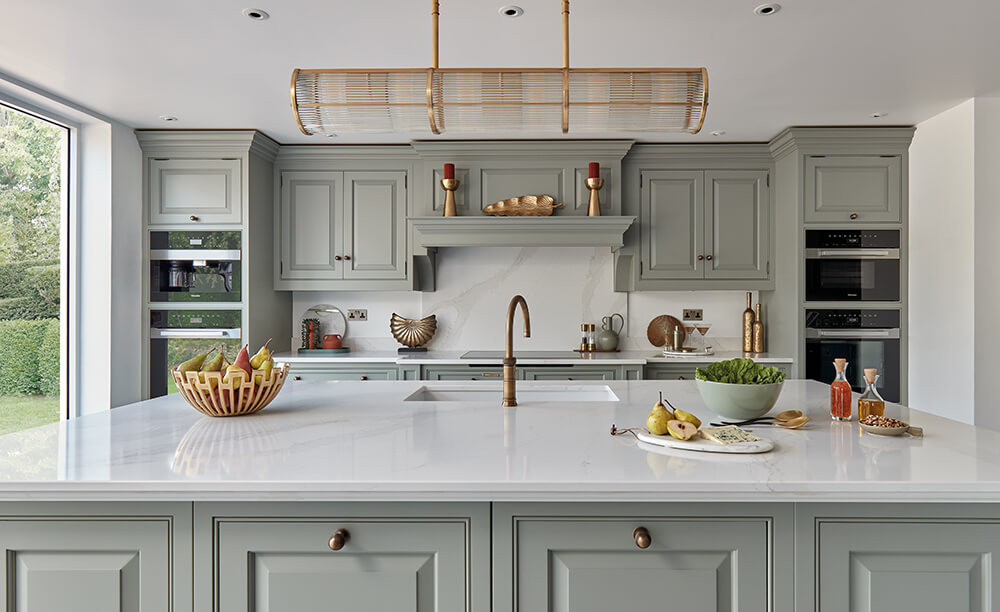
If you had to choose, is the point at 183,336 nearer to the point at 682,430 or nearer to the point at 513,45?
the point at 513,45

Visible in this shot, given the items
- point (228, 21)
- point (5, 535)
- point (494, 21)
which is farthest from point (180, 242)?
point (5, 535)

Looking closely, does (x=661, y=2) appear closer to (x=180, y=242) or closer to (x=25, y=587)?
(x=25, y=587)

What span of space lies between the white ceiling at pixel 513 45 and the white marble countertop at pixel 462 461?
5.05 feet

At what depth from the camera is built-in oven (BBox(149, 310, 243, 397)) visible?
3.88m

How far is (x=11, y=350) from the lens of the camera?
4793mm

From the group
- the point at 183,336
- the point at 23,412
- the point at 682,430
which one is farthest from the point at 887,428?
the point at 23,412

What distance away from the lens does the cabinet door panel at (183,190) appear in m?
3.87

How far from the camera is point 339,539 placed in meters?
1.22

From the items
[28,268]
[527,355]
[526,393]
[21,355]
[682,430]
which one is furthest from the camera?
[21,355]

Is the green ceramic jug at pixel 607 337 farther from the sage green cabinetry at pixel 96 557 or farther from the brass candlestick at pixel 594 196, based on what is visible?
the sage green cabinetry at pixel 96 557

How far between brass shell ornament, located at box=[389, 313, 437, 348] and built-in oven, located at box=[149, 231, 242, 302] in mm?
1088

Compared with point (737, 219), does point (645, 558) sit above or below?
below

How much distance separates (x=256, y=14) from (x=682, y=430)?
7.14 feet

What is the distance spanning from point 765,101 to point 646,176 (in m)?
0.94
